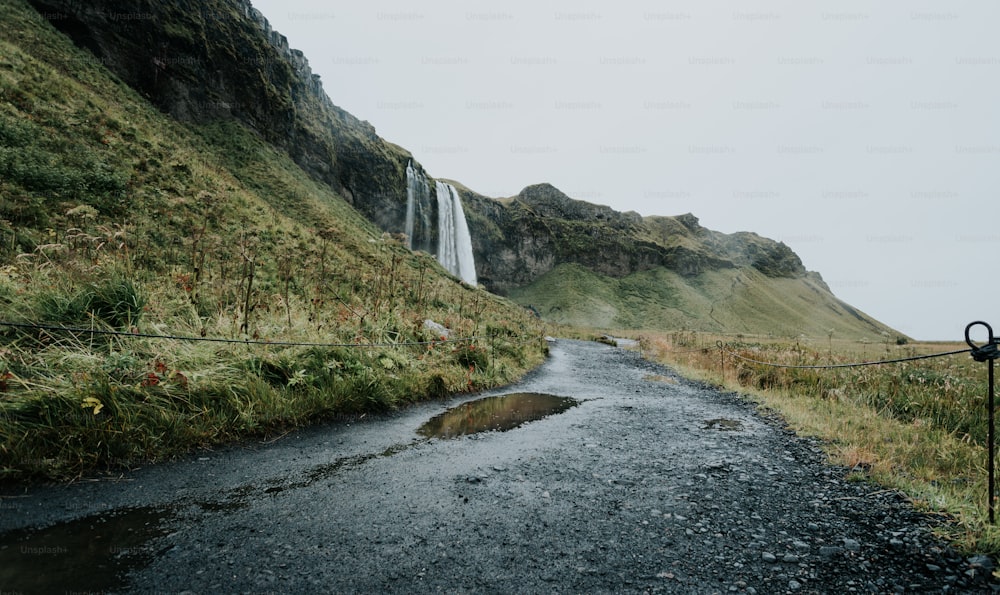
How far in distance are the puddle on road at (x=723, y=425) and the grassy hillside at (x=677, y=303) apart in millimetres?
65847

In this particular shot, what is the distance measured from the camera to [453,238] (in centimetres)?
6228

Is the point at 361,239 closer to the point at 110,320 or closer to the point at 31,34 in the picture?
the point at 31,34

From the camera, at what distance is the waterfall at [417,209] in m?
56.8

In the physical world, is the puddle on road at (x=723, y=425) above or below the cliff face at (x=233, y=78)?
below

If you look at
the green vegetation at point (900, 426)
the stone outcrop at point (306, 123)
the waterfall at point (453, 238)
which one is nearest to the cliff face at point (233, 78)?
the stone outcrop at point (306, 123)

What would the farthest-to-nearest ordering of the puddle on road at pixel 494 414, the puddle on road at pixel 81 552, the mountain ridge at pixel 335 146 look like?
1. the mountain ridge at pixel 335 146
2. the puddle on road at pixel 494 414
3. the puddle on road at pixel 81 552

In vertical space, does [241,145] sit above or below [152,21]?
below

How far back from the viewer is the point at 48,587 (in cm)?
218

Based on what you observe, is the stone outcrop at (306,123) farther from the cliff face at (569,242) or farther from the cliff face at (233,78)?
the cliff face at (569,242)

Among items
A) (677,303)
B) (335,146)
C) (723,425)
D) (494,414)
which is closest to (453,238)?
(335,146)

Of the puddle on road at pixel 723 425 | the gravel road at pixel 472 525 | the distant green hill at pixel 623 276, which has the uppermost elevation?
the distant green hill at pixel 623 276

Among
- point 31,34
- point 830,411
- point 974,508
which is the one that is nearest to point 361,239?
point 31,34

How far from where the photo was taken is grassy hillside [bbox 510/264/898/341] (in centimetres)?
7644

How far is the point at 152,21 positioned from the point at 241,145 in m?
11.1
